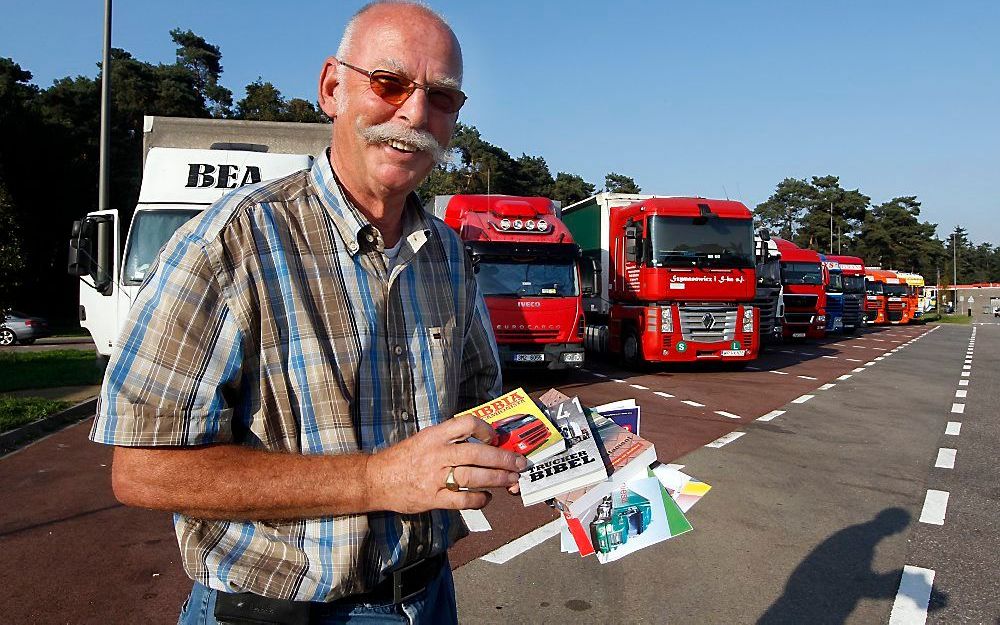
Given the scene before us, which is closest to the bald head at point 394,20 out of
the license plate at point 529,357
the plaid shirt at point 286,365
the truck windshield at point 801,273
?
the plaid shirt at point 286,365

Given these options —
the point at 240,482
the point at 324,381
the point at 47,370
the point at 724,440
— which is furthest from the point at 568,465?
the point at 47,370

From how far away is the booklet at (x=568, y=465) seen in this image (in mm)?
1463

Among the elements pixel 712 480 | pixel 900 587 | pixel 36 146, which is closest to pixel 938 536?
pixel 900 587

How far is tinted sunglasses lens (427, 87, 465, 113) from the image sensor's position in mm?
1665

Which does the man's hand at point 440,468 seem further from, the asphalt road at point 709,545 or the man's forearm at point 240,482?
the asphalt road at point 709,545

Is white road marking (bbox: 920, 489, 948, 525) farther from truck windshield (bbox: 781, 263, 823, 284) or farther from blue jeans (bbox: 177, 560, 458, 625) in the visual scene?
truck windshield (bbox: 781, 263, 823, 284)

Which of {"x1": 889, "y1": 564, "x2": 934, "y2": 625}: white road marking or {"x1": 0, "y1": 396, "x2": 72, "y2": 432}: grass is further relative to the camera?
{"x1": 0, "y1": 396, "x2": 72, "y2": 432}: grass

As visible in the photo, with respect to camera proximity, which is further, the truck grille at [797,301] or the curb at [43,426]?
the truck grille at [797,301]

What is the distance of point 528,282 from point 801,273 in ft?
57.0

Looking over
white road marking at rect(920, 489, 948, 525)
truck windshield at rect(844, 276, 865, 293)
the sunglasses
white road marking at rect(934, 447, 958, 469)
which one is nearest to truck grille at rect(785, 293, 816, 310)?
truck windshield at rect(844, 276, 865, 293)

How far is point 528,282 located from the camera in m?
14.0

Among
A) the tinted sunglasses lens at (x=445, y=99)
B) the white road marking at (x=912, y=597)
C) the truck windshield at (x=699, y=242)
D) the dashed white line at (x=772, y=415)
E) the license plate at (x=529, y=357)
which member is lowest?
the white road marking at (x=912, y=597)

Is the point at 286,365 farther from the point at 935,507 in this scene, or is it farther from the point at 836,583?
the point at 935,507

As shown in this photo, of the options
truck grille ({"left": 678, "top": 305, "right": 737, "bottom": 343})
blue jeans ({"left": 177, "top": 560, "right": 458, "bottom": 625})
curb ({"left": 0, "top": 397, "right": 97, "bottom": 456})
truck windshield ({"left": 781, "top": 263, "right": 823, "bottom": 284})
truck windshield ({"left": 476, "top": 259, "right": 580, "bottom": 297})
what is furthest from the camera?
truck windshield ({"left": 781, "top": 263, "right": 823, "bottom": 284})
